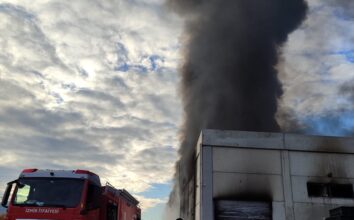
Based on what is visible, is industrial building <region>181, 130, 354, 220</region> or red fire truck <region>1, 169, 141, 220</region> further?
industrial building <region>181, 130, 354, 220</region>

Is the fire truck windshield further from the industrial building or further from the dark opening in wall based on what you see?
the dark opening in wall

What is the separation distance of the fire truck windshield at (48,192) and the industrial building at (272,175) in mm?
6947

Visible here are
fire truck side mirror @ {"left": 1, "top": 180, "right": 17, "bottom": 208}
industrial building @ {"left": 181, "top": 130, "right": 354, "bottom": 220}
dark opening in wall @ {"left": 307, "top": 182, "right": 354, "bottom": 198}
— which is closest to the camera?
fire truck side mirror @ {"left": 1, "top": 180, "right": 17, "bottom": 208}

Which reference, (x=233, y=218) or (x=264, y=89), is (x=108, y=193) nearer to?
(x=233, y=218)

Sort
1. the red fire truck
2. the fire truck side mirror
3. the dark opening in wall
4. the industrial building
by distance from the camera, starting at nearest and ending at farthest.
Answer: the red fire truck → the fire truck side mirror → the industrial building → the dark opening in wall

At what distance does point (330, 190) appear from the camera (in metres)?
16.2

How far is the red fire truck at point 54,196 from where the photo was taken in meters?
9.99

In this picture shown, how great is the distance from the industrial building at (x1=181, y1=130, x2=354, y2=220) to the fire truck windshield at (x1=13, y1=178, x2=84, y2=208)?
273 inches

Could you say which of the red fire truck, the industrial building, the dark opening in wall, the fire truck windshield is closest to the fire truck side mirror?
the red fire truck

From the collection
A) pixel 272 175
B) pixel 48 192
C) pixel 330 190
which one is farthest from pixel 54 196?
pixel 330 190

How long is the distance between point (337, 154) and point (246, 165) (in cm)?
444

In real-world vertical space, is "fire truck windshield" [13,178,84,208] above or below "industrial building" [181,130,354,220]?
below

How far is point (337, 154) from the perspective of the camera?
16.8m

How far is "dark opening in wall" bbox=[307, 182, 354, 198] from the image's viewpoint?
16141 mm
